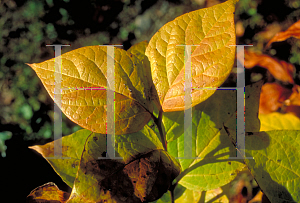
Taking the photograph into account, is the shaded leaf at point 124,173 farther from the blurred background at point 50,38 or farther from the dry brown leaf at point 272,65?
the dry brown leaf at point 272,65

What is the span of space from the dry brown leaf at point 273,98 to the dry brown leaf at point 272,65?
Result: 0.18ft

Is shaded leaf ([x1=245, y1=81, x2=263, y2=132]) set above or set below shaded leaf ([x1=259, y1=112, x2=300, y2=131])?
above

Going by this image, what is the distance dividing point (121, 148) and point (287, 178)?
360mm

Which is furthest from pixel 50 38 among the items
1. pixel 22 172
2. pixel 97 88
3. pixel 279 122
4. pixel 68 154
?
pixel 279 122

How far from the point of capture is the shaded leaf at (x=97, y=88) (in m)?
0.42

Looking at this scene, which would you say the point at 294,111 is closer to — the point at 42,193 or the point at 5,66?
the point at 42,193

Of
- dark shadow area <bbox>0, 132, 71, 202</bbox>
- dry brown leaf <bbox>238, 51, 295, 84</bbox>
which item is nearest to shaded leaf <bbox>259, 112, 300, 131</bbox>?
dry brown leaf <bbox>238, 51, 295, 84</bbox>

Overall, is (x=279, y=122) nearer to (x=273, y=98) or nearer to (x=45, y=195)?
(x=273, y=98)

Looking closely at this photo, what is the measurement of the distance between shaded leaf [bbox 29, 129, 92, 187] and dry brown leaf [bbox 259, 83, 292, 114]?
984 mm

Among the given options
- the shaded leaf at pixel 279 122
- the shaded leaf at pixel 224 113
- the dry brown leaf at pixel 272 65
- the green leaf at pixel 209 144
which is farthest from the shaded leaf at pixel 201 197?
the dry brown leaf at pixel 272 65

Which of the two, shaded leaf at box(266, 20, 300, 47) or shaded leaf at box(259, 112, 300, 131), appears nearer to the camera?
shaded leaf at box(259, 112, 300, 131)

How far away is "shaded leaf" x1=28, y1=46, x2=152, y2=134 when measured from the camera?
0.42 metres

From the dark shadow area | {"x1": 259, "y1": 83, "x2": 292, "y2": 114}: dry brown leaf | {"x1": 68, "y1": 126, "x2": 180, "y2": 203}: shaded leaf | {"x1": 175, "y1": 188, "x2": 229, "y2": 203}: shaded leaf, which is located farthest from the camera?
{"x1": 259, "y1": 83, "x2": 292, "y2": 114}: dry brown leaf

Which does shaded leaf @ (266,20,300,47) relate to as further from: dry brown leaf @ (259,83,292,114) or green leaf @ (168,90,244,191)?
green leaf @ (168,90,244,191)
